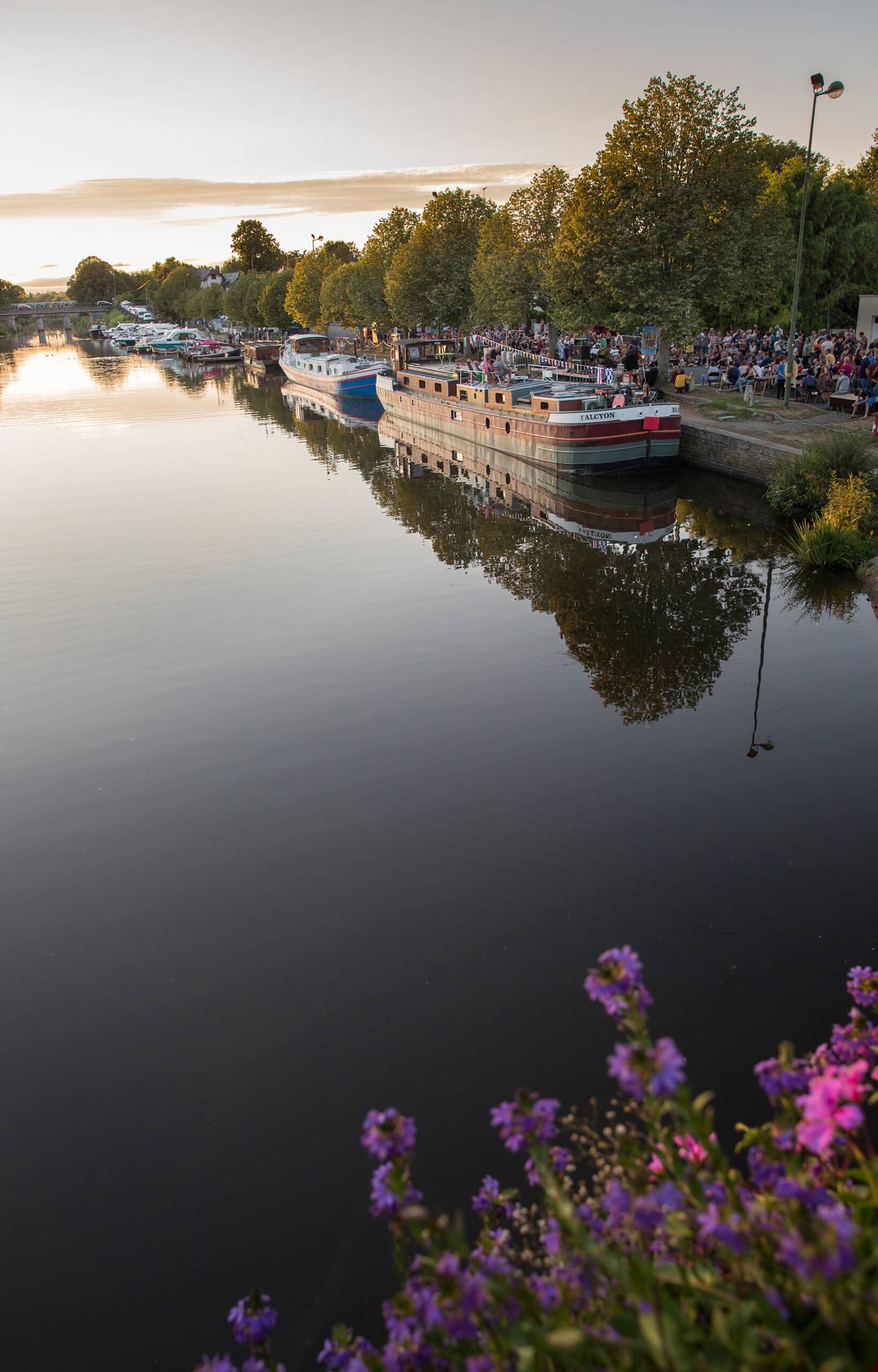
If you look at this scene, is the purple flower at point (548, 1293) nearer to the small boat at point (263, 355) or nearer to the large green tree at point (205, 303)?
the small boat at point (263, 355)

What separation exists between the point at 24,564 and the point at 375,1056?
1711 cm

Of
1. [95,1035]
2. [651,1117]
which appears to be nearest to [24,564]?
[95,1035]

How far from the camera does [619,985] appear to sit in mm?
2646

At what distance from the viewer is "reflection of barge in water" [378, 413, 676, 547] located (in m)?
22.0

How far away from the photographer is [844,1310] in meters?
1.99

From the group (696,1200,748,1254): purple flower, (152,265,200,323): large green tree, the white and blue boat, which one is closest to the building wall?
the white and blue boat

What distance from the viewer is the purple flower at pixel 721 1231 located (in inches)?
89.1

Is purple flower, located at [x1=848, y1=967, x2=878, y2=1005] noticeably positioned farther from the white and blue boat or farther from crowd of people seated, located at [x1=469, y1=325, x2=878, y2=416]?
the white and blue boat

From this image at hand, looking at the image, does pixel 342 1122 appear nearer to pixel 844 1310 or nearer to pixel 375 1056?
pixel 375 1056

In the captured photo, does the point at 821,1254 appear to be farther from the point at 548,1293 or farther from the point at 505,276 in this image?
the point at 505,276

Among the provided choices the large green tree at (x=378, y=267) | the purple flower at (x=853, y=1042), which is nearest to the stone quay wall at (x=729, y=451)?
the purple flower at (x=853, y=1042)

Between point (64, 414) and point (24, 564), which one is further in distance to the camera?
point (64, 414)

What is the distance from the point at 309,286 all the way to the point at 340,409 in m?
36.7

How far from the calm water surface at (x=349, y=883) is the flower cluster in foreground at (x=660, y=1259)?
10.0 feet
